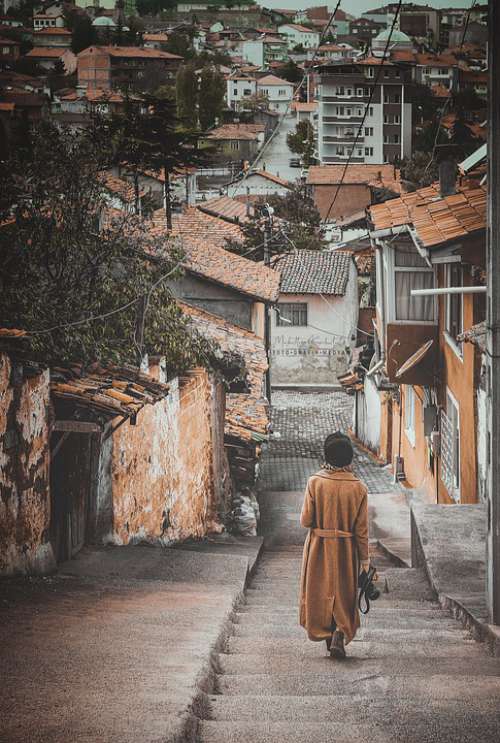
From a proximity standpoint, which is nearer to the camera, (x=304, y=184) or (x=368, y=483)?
(x=368, y=483)

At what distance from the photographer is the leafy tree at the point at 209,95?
2552cm

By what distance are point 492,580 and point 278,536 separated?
11.2m

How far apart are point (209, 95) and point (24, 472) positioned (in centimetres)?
2135

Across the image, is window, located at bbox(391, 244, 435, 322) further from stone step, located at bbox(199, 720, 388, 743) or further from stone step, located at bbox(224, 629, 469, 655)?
stone step, located at bbox(199, 720, 388, 743)

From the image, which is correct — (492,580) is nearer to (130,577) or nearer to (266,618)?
(266,618)

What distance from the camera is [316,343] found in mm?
39844

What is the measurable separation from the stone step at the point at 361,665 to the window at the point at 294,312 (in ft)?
109

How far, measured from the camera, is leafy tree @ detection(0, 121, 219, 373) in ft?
29.3

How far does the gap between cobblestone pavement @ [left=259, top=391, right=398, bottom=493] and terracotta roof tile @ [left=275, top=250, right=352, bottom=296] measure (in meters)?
4.21

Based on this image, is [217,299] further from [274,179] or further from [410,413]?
[274,179]

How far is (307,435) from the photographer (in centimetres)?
3089

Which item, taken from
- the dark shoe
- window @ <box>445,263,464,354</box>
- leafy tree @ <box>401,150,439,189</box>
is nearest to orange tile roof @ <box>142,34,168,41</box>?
window @ <box>445,263,464,354</box>

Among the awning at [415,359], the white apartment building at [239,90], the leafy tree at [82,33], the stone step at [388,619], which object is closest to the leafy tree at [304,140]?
the white apartment building at [239,90]

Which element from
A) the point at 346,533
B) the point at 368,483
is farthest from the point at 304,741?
the point at 368,483
